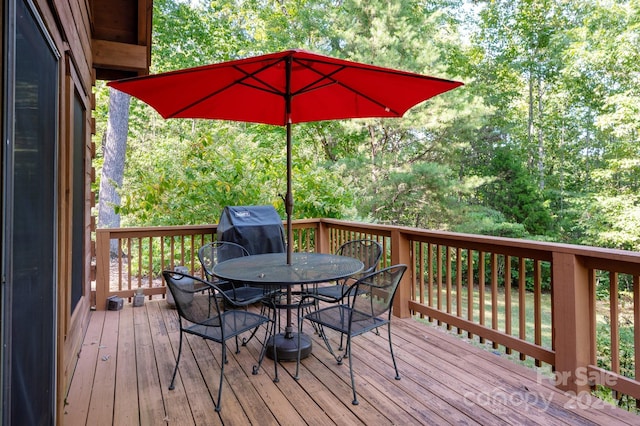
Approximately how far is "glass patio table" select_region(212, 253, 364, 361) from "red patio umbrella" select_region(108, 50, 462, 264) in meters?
0.22

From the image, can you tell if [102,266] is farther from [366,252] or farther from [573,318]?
[573,318]

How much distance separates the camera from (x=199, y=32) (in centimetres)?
1120

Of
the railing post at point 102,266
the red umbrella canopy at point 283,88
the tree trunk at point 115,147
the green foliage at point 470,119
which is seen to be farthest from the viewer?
the green foliage at point 470,119

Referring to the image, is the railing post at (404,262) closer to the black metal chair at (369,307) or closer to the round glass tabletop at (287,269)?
the round glass tabletop at (287,269)

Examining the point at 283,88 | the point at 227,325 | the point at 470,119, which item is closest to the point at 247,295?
the point at 227,325

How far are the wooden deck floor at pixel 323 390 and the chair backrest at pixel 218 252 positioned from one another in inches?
28.6

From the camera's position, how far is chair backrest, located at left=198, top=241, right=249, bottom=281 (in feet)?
12.4

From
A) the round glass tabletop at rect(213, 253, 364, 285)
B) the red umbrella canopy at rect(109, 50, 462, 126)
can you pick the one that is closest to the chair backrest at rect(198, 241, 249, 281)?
the round glass tabletop at rect(213, 253, 364, 285)

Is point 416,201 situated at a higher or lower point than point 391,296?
higher

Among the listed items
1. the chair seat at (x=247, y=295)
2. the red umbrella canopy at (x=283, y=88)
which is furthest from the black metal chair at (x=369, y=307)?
the red umbrella canopy at (x=283, y=88)

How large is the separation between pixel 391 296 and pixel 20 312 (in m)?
1.94

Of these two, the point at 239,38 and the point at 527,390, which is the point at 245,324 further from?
the point at 239,38

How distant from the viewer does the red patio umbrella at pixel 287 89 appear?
2658mm

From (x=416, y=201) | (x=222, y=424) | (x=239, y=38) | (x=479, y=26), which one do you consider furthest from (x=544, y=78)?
(x=222, y=424)
